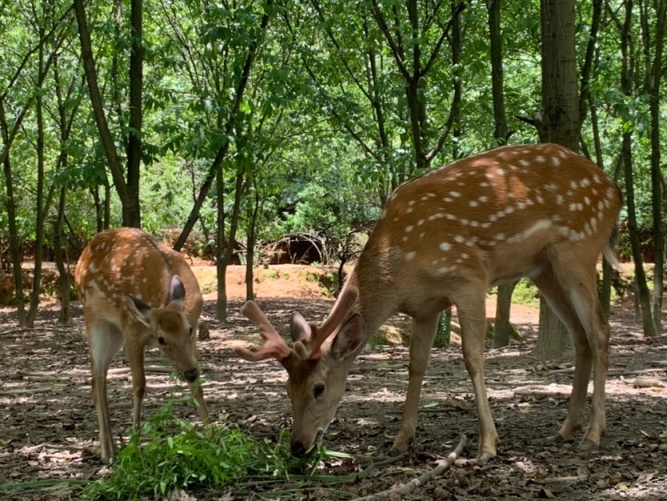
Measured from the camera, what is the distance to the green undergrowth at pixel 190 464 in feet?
13.8

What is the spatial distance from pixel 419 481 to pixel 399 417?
6.08 ft

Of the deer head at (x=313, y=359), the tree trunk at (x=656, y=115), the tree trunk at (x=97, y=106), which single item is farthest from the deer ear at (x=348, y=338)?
the tree trunk at (x=656, y=115)

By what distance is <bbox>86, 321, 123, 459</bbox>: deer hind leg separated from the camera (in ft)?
17.1

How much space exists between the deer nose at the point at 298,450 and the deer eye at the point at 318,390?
0.29 metres

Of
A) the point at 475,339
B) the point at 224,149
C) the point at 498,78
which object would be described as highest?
the point at 498,78

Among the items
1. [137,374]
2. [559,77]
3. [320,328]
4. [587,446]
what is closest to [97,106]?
[137,374]

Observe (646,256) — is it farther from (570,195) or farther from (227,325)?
(570,195)

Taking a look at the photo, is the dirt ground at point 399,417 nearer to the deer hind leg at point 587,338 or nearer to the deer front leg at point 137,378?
the deer hind leg at point 587,338

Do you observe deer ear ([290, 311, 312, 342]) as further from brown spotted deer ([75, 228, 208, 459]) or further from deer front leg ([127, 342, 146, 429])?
deer front leg ([127, 342, 146, 429])

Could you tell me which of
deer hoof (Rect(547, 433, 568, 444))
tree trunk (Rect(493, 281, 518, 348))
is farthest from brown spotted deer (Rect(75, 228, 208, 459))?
tree trunk (Rect(493, 281, 518, 348))

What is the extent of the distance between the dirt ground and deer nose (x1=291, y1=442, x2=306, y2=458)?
21 centimetres

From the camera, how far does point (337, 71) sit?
1305cm

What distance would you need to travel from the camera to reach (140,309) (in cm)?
523

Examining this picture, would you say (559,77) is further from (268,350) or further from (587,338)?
(268,350)
